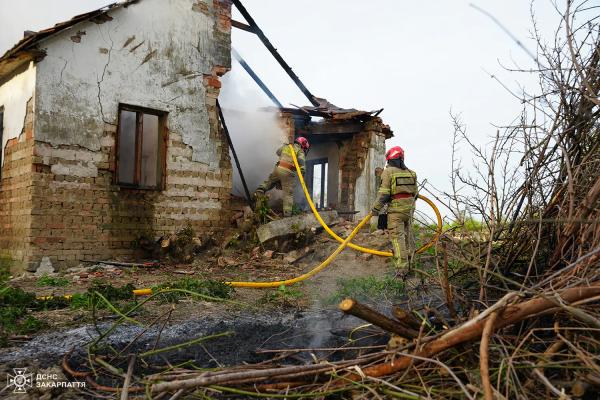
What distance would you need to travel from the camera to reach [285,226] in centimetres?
866

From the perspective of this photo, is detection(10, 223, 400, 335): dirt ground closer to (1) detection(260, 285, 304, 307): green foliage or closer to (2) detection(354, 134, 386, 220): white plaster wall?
(1) detection(260, 285, 304, 307): green foliage

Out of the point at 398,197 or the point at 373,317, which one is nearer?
the point at 373,317

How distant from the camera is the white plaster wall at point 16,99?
7379 mm

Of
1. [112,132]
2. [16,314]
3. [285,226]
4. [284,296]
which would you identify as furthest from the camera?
[285,226]

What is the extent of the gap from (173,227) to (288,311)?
169 inches

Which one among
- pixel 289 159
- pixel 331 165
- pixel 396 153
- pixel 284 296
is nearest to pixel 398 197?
pixel 396 153

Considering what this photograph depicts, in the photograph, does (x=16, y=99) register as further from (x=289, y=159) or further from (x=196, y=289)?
(x=196, y=289)

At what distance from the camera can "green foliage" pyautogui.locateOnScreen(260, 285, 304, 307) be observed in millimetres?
5204

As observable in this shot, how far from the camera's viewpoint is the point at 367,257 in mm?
7816

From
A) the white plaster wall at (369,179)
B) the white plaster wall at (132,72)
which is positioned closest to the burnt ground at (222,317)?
the white plaster wall at (132,72)

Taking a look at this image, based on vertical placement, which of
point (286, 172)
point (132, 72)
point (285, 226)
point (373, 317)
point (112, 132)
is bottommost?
point (373, 317)

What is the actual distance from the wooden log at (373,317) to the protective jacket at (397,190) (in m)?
4.32

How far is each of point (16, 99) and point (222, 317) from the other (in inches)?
234

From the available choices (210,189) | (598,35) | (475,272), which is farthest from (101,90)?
(598,35)
